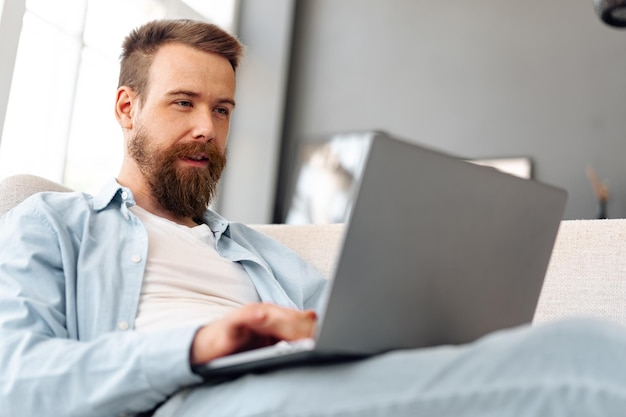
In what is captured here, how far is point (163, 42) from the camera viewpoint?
1629 millimetres

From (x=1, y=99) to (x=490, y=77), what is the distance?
287 cm

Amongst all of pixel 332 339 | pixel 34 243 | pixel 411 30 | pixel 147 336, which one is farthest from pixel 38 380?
pixel 411 30

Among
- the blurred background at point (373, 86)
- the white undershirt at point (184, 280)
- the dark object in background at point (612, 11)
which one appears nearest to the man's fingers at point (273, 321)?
the white undershirt at point (184, 280)

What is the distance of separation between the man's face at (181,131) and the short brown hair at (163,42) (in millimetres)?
25

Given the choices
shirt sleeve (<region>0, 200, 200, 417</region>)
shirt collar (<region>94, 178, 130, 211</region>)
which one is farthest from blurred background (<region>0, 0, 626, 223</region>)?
shirt sleeve (<region>0, 200, 200, 417</region>)

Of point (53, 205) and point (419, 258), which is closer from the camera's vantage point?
point (419, 258)

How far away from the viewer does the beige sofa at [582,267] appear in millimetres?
1436

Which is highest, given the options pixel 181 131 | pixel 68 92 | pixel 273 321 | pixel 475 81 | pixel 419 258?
pixel 475 81

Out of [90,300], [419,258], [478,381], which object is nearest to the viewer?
[478,381]

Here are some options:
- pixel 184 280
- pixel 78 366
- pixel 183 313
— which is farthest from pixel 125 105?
pixel 78 366

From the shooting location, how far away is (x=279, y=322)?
855 mm

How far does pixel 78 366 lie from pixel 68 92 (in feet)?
9.41

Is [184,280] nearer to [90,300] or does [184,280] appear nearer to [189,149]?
[90,300]

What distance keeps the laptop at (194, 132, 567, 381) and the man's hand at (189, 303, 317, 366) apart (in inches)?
0.7
